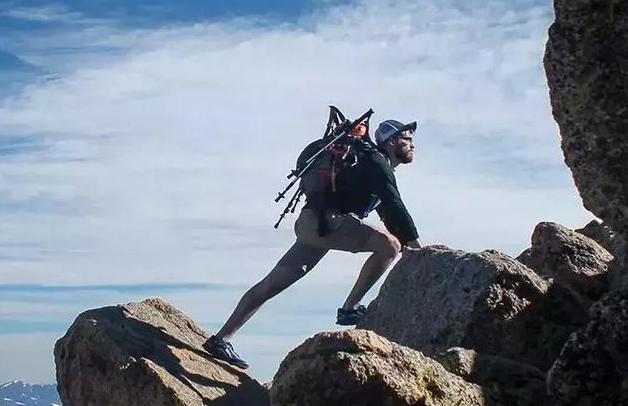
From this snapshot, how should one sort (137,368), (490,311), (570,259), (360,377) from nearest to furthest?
(360,377)
(490,311)
(570,259)
(137,368)

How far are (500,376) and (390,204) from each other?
6452 mm

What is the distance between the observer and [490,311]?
13.6m

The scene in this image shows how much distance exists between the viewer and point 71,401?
57.9 ft

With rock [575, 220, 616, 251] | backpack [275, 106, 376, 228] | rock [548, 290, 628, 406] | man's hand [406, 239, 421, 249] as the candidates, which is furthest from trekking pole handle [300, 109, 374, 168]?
rock [548, 290, 628, 406]

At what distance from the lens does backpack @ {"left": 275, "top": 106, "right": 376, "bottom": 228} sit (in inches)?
683

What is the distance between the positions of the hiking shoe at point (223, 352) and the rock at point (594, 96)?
860 centimetres

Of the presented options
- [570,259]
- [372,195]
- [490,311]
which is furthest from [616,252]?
[372,195]

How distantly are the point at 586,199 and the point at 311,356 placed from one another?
3669 mm

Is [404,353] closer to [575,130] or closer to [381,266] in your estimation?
[575,130]

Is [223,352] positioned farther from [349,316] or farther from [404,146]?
[404,146]

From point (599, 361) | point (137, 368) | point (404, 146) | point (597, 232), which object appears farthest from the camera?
point (597, 232)

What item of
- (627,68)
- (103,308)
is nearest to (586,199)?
(627,68)

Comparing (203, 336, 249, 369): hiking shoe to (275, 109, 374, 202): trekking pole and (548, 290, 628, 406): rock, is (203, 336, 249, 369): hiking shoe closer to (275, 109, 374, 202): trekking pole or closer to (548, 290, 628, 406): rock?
(275, 109, 374, 202): trekking pole

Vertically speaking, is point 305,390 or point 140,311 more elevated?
point 140,311
